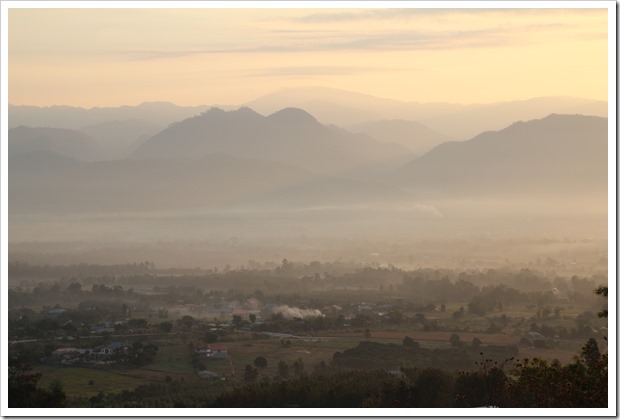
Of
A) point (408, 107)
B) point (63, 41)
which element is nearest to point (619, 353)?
point (408, 107)

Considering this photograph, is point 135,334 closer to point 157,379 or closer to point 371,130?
point 157,379

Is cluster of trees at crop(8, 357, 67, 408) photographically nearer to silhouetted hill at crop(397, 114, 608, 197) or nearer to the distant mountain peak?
the distant mountain peak

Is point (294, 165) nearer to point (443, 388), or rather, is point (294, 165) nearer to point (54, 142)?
point (54, 142)

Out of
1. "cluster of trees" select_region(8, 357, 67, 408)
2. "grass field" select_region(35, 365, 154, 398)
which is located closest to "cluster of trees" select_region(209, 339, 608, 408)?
"grass field" select_region(35, 365, 154, 398)

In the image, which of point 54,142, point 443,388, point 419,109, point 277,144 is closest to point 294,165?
point 277,144

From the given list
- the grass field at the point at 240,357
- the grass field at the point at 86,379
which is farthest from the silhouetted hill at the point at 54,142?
the grass field at the point at 240,357
